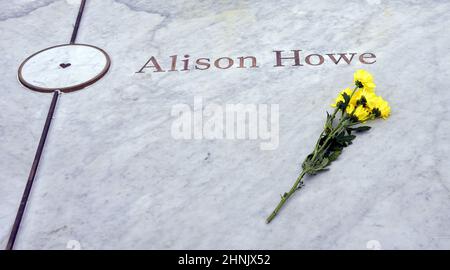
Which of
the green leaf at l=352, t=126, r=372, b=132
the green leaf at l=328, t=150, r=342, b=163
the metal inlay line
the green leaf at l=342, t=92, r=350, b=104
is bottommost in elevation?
the metal inlay line

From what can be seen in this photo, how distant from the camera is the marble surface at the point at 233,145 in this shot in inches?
78.7

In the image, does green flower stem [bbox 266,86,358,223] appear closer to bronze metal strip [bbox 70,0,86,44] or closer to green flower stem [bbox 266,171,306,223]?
green flower stem [bbox 266,171,306,223]

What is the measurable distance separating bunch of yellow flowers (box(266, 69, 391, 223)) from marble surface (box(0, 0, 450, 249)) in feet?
0.16

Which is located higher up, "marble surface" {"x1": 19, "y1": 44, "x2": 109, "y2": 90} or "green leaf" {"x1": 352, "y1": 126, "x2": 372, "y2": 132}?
"green leaf" {"x1": 352, "y1": 126, "x2": 372, "y2": 132}

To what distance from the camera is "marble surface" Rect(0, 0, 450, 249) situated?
2.00 meters

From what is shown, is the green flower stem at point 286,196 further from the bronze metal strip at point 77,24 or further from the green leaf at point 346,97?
the bronze metal strip at point 77,24

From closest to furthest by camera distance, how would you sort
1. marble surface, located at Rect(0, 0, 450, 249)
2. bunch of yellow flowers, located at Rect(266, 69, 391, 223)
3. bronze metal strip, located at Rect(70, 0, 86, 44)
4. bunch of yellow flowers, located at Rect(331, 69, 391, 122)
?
marble surface, located at Rect(0, 0, 450, 249) < bunch of yellow flowers, located at Rect(266, 69, 391, 223) < bunch of yellow flowers, located at Rect(331, 69, 391, 122) < bronze metal strip, located at Rect(70, 0, 86, 44)

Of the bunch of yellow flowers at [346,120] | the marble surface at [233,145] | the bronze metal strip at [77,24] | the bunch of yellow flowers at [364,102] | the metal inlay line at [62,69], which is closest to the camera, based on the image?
the marble surface at [233,145]

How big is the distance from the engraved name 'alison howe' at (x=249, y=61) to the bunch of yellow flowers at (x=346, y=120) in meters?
0.52

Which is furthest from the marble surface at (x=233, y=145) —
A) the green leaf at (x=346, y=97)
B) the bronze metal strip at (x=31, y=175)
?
the green leaf at (x=346, y=97)

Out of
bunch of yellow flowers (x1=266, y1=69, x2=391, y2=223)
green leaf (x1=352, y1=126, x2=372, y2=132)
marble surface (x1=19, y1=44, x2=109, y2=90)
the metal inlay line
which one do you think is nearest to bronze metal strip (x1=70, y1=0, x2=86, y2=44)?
the metal inlay line

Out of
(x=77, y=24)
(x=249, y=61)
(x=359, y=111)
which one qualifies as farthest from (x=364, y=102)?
(x=77, y=24)

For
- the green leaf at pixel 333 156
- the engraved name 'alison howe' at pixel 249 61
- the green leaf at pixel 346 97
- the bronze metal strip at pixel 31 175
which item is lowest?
the bronze metal strip at pixel 31 175

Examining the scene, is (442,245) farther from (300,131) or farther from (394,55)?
(394,55)
